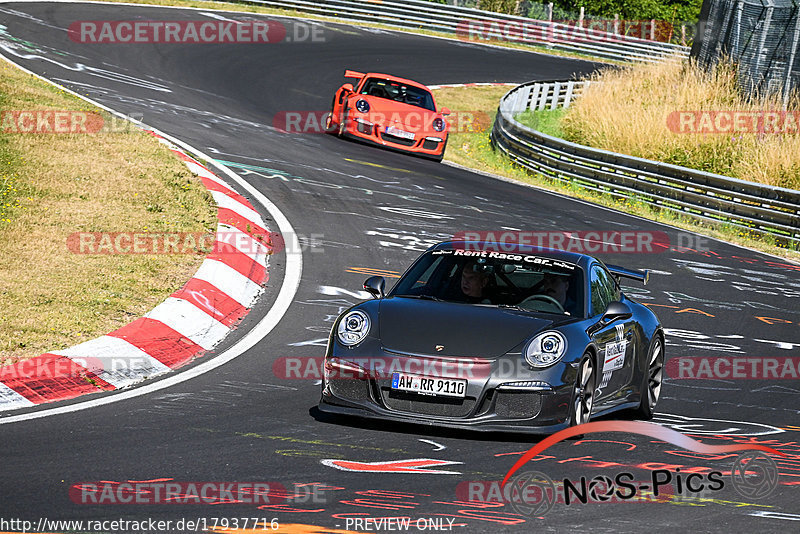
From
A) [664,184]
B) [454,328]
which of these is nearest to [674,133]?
[664,184]

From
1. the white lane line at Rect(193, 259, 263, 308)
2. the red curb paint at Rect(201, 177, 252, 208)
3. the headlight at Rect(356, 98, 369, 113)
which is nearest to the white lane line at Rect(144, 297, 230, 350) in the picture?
the white lane line at Rect(193, 259, 263, 308)

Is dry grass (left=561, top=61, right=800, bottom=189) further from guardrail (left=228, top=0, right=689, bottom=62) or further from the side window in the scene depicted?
the side window

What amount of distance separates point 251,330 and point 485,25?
34.9 m

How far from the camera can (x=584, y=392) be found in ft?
24.1

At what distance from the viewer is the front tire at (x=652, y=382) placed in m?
8.46

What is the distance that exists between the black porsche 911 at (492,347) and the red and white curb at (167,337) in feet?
5.34

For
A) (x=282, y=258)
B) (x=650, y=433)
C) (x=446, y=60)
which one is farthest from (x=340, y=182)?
(x=446, y=60)

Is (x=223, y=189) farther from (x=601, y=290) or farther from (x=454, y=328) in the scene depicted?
(x=454, y=328)

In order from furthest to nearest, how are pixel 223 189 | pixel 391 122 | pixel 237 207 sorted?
pixel 391 122, pixel 223 189, pixel 237 207

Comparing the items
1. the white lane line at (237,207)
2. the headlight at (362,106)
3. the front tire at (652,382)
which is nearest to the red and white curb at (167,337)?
the white lane line at (237,207)

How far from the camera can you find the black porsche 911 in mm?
6922

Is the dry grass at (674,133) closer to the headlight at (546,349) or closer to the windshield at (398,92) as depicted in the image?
the windshield at (398,92)

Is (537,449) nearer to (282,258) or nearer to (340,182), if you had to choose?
(282,258)

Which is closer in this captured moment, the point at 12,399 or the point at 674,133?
the point at 12,399
